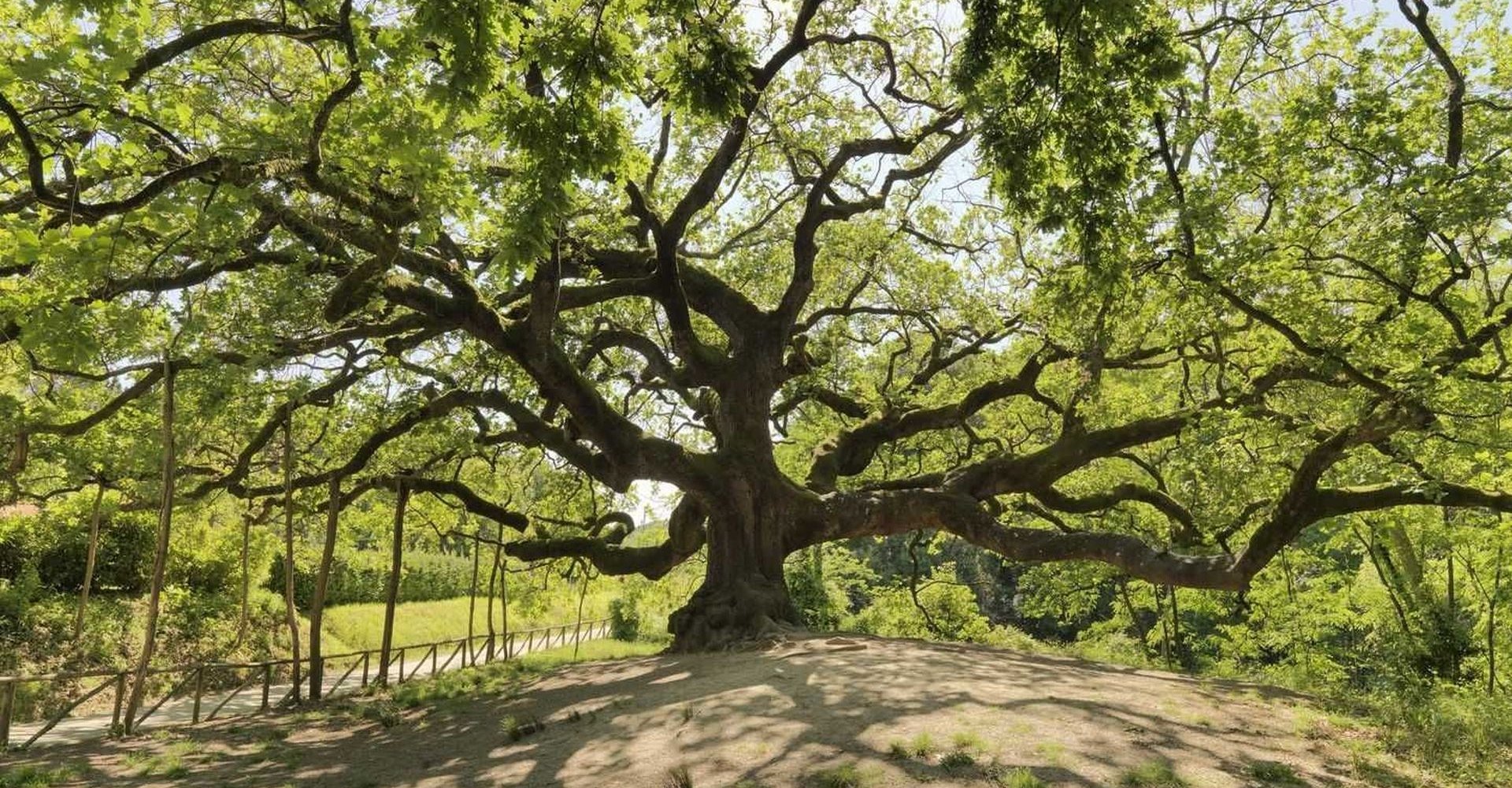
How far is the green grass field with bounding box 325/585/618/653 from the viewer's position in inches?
1053

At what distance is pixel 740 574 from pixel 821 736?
5.96 meters

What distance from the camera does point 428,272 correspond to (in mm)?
9508

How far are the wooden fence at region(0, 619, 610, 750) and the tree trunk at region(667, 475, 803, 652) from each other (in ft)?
21.2

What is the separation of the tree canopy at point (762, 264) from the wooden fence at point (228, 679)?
10.7 ft

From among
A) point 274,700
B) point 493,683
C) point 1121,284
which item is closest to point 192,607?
point 274,700

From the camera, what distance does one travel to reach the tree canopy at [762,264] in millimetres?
5570

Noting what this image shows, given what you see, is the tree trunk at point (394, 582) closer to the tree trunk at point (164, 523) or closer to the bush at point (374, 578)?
the tree trunk at point (164, 523)

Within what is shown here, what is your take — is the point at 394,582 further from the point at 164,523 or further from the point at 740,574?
the point at 740,574

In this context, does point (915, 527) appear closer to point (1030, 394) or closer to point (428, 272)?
point (1030, 394)

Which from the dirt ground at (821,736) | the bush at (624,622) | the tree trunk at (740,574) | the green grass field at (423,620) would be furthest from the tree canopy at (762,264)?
the bush at (624,622)

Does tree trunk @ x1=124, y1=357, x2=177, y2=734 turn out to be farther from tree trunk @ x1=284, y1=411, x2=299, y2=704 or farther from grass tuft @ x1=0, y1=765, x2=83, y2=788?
grass tuft @ x1=0, y1=765, x2=83, y2=788

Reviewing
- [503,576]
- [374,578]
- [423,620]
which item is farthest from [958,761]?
[374,578]

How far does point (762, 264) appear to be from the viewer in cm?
1580

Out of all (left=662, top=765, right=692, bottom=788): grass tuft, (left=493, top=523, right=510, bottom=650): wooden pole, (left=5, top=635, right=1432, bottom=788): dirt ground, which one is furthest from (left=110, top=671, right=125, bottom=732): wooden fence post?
(left=662, top=765, right=692, bottom=788): grass tuft
